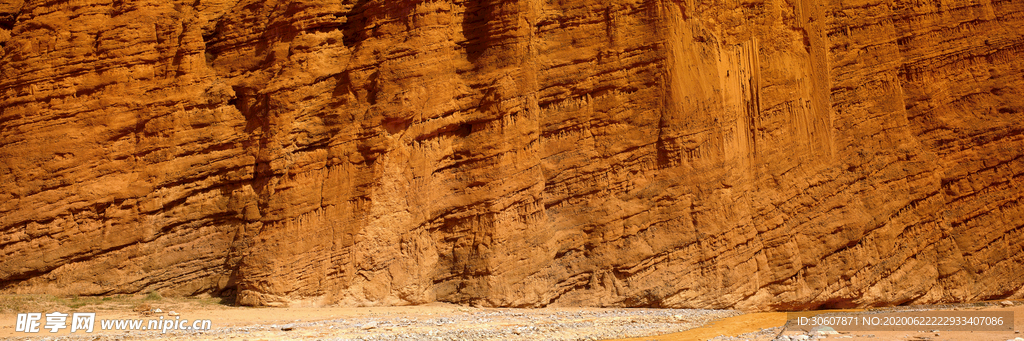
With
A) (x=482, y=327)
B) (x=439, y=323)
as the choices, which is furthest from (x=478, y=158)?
(x=482, y=327)

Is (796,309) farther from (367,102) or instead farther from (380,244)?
(367,102)

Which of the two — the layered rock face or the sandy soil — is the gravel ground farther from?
the layered rock face

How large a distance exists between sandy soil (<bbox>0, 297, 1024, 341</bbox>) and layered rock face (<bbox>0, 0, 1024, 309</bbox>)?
0.69 meters

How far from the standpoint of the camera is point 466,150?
48.4 ft

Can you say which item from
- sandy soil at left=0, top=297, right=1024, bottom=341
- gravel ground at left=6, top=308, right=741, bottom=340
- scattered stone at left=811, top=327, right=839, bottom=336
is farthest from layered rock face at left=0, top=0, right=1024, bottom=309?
scattered stone at left=811, top=327, right=839, bottom=336

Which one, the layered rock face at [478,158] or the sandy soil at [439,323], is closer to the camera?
the sandy soil at [439,323]

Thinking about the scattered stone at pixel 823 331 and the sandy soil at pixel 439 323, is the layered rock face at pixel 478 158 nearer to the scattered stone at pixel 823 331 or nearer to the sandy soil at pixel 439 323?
the sandy soil at pixel 439 323

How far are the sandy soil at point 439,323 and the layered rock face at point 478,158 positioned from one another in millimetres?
694

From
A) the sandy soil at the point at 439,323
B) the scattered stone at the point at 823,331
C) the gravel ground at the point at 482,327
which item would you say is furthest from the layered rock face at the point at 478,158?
the scattered stone at the point at 823,331

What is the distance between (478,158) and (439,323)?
360 centimetres

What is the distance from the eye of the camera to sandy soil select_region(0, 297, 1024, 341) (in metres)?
10.7

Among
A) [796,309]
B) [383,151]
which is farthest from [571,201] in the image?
[796,309]

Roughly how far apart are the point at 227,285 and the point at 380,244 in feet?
8.62

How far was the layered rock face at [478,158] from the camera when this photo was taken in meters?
13.7
